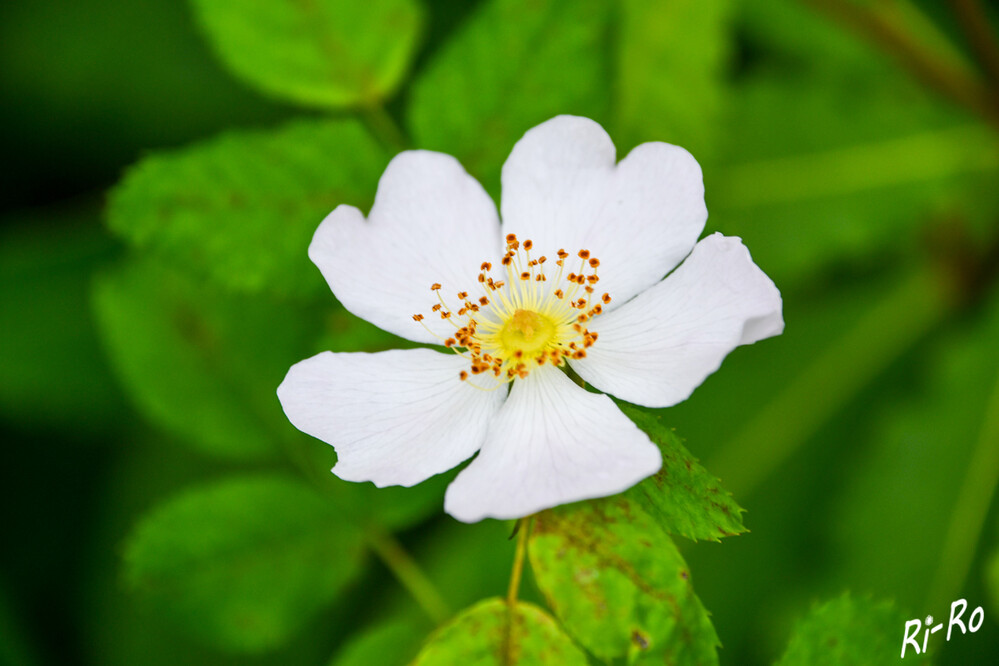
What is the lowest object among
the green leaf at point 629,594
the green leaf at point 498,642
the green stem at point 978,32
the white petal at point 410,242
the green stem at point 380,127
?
the green leaf at point 498,642

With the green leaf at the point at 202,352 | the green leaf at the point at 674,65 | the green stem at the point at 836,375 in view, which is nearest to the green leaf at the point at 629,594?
the green leaf at the point at 202,352

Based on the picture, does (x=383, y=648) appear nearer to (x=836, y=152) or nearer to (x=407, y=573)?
(x=407, y=573)

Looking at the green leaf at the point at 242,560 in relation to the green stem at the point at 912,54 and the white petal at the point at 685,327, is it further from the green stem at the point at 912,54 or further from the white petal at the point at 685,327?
the green stem at the point at 912,54

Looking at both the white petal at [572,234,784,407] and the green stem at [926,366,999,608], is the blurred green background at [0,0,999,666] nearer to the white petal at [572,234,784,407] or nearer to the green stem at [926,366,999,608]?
the green stem at [926,366,999,608]

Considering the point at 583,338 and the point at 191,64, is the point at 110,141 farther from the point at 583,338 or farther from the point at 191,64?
the point at 583,338

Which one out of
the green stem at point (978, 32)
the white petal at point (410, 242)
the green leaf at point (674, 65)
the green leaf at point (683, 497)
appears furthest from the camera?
the green leaf at point (674, 65)

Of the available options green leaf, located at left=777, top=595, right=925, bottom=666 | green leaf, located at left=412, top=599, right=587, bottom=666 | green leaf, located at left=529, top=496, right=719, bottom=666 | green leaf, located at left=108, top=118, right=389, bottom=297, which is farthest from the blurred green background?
green leaf, located at left=777, top=595, right=925, bottom=666

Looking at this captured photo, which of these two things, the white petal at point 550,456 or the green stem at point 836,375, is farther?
the green stem at point 836,375
